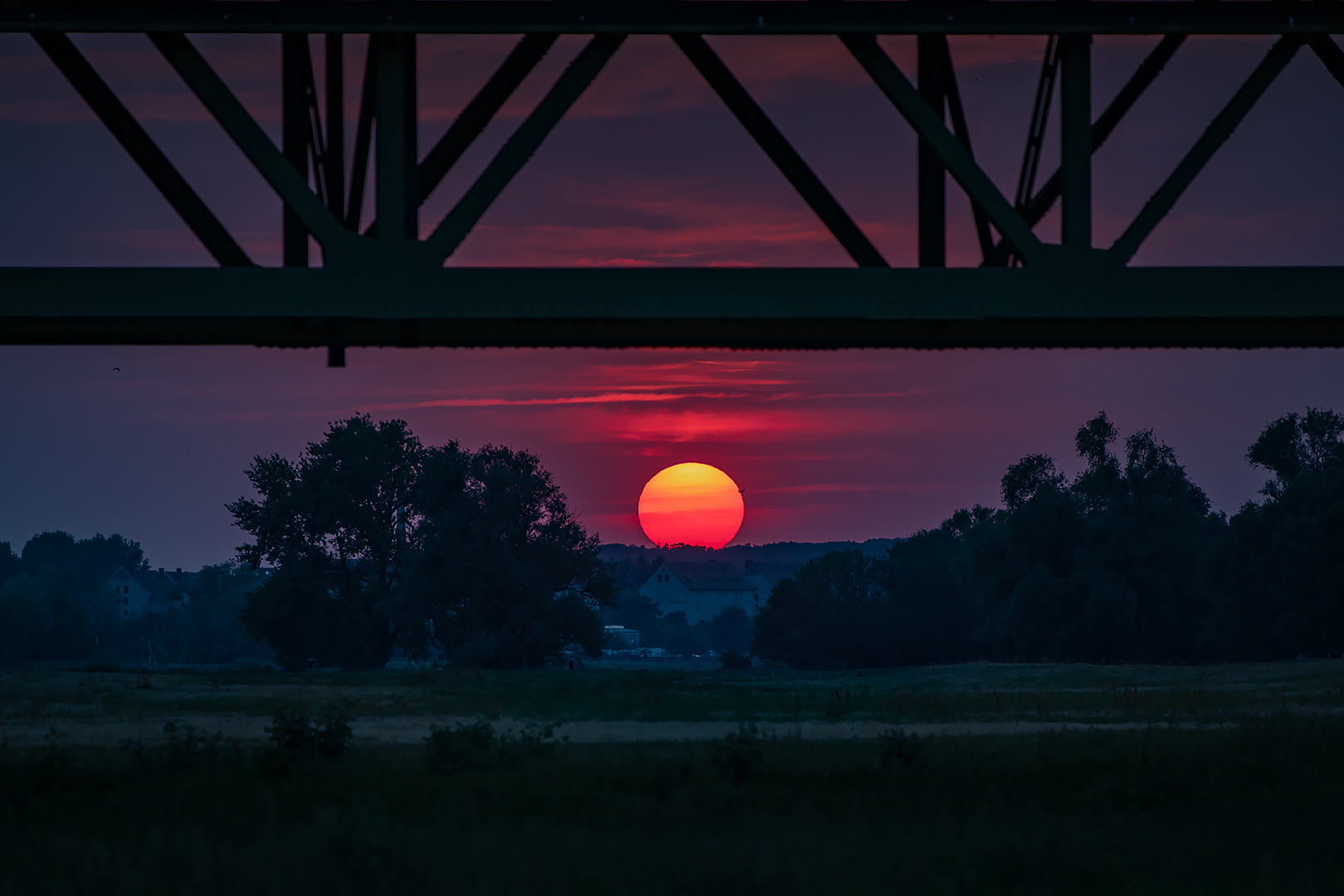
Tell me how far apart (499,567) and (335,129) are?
7036 centimetres

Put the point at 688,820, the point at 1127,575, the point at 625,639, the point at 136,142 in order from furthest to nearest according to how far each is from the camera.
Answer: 1. the point at 625,639
2. the point at 1127,575
3. the point at 688,820
4. the point at 136,142

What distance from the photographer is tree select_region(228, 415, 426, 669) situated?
82.1 m

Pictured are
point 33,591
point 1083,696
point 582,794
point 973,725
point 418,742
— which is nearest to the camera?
point 582,794

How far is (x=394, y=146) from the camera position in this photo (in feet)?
33.9

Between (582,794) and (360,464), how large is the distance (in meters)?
74.7

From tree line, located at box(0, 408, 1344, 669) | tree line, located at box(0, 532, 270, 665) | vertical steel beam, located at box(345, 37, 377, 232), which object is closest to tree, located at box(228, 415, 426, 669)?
tree line, located at box(0, 408, 1344, 669)

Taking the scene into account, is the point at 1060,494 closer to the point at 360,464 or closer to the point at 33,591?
the point at 360,464

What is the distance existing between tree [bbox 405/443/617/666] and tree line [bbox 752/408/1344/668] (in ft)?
80.0

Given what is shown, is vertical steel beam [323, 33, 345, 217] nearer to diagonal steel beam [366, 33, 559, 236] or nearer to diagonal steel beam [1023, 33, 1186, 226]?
diagonal steel beam [366, 33, 559, 236]

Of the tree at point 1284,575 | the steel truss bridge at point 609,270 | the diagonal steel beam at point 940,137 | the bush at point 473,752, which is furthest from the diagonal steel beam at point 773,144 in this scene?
the tree at point 1284,575

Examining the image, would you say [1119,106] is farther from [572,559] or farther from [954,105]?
[572,559]

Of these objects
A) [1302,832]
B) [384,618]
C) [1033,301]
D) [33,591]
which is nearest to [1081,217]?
[1033,301]

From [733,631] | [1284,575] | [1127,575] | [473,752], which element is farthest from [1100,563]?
[733,631]

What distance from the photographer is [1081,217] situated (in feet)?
34.8
